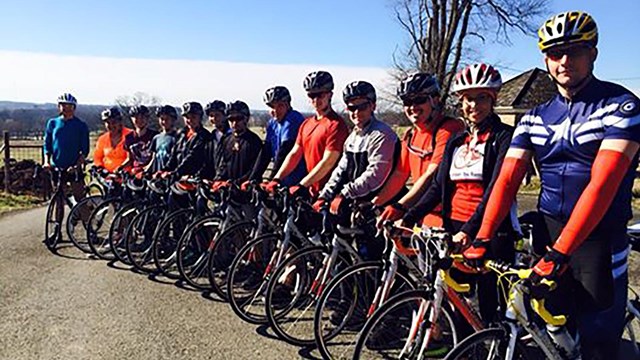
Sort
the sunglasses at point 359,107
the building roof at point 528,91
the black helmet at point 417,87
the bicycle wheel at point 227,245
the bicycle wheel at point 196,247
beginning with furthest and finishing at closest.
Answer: the building roof at point 528,91, the bicycle wheel at point 196,247, the bicycle wheel at point 227,245, the sunglasses at point 359,107, the black helmet at point 417,87

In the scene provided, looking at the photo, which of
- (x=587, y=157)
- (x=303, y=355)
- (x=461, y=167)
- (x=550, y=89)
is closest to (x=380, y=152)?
(x=461, y=167)

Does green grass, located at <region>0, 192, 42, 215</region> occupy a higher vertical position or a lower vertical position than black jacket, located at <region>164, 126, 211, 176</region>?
lower

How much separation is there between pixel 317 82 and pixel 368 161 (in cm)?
106

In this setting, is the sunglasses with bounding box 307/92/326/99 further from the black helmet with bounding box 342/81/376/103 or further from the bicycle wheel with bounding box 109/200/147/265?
the bicycle wheel with bounding box 109/200/147/265

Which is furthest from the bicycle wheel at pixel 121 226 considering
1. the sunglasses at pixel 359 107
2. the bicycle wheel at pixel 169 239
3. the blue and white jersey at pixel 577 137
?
the blue and white jersey at pixel 577 137

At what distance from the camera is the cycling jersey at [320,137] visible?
16.5 feet

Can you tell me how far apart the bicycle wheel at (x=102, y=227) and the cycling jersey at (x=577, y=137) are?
542cm

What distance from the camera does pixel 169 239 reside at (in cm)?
618

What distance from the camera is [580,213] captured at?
239 cm

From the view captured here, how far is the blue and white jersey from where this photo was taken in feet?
7.84

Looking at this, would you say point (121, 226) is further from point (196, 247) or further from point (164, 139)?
point (196, 247)

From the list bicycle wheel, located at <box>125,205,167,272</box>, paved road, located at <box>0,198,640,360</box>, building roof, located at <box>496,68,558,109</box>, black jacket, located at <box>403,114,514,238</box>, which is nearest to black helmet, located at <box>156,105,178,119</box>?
bicycle wheel, located at <box>125,205,167,272</box>

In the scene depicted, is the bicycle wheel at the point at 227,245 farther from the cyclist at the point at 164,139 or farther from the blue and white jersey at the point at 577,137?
the blue and white jersey at the point at 577,137

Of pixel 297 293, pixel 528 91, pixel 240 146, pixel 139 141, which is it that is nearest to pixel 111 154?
pixel 139 141
